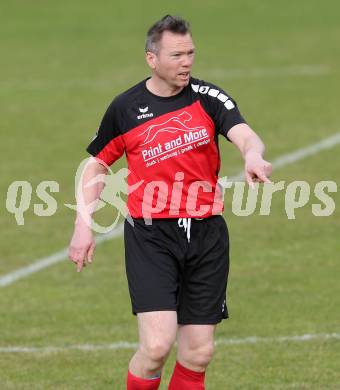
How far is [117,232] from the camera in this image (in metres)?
14.7

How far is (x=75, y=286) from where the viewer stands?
1255 cm

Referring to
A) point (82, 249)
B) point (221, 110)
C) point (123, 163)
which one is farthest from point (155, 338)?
point (123, 163)

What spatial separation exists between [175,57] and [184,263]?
4.21ft

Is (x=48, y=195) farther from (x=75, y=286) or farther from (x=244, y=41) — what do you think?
(x=244, y=41)

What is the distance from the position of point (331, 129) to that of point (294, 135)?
61cm

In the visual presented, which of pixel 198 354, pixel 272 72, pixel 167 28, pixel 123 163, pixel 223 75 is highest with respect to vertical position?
pixel 167 28

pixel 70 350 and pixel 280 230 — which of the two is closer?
pixel 70 350

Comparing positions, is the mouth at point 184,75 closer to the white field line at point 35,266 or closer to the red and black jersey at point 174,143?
the red and black jersey at point 174,143

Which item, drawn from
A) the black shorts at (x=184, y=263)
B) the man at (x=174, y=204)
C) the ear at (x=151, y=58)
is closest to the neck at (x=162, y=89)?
the man at (x=174, y=204)

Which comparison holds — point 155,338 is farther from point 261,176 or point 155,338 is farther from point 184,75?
point 184,75

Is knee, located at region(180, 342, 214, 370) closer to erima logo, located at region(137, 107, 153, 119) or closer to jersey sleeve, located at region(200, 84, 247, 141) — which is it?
jersey sleeve, located at region(200, 84, 247, 141)

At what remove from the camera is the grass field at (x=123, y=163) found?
33.7 ft

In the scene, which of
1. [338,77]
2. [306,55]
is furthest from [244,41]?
[338,77]

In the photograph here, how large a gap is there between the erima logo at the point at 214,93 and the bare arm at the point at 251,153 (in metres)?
0.17
